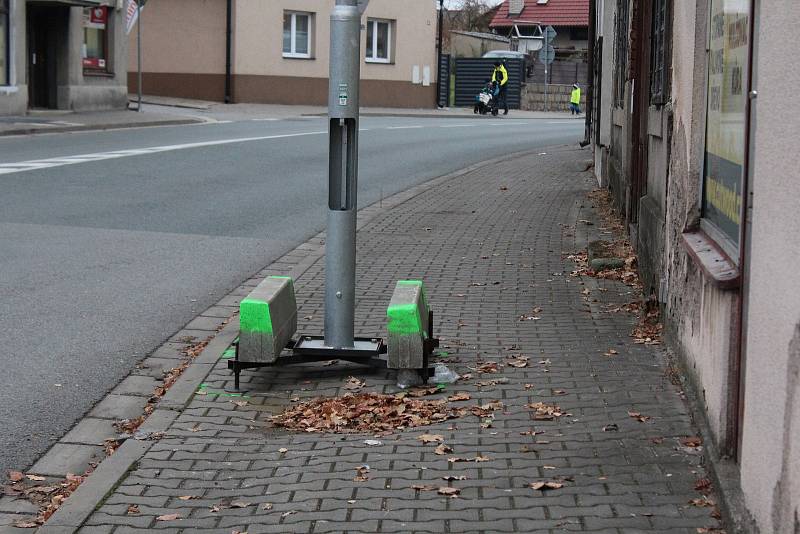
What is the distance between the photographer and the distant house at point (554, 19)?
72.6 metres

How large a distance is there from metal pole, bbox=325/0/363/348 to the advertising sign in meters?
1.86

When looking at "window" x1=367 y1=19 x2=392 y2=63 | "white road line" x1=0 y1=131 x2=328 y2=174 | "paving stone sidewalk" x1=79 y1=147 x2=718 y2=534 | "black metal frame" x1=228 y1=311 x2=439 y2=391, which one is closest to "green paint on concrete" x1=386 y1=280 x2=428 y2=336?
"black metal frame" x1=228 y1=311 x2=439 y2=391

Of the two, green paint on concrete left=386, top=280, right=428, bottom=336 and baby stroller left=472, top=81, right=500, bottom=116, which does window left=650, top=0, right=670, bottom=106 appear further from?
baby stroller left=472, top=81, right=500, bottom=116

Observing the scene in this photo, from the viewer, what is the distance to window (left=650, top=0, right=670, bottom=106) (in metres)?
8.41

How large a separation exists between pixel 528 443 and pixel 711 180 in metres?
1.64

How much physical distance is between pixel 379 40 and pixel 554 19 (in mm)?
27567

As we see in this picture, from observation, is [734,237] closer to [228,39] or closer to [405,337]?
[405,337]

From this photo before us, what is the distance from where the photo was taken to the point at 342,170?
22.3 ft

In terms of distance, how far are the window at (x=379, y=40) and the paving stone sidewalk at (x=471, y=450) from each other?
3957 centimetres

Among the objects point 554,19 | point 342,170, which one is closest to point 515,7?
point 554,19

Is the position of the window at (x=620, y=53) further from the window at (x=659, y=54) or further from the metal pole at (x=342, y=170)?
the metal pole at (x=342, y=170)

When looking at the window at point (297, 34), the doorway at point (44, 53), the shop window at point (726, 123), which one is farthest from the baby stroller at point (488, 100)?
the shop window at point (726, 123)

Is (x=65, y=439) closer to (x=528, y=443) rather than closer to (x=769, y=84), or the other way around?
(x=528, y=443)

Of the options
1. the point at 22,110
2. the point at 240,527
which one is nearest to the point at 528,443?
the point at 240,527
